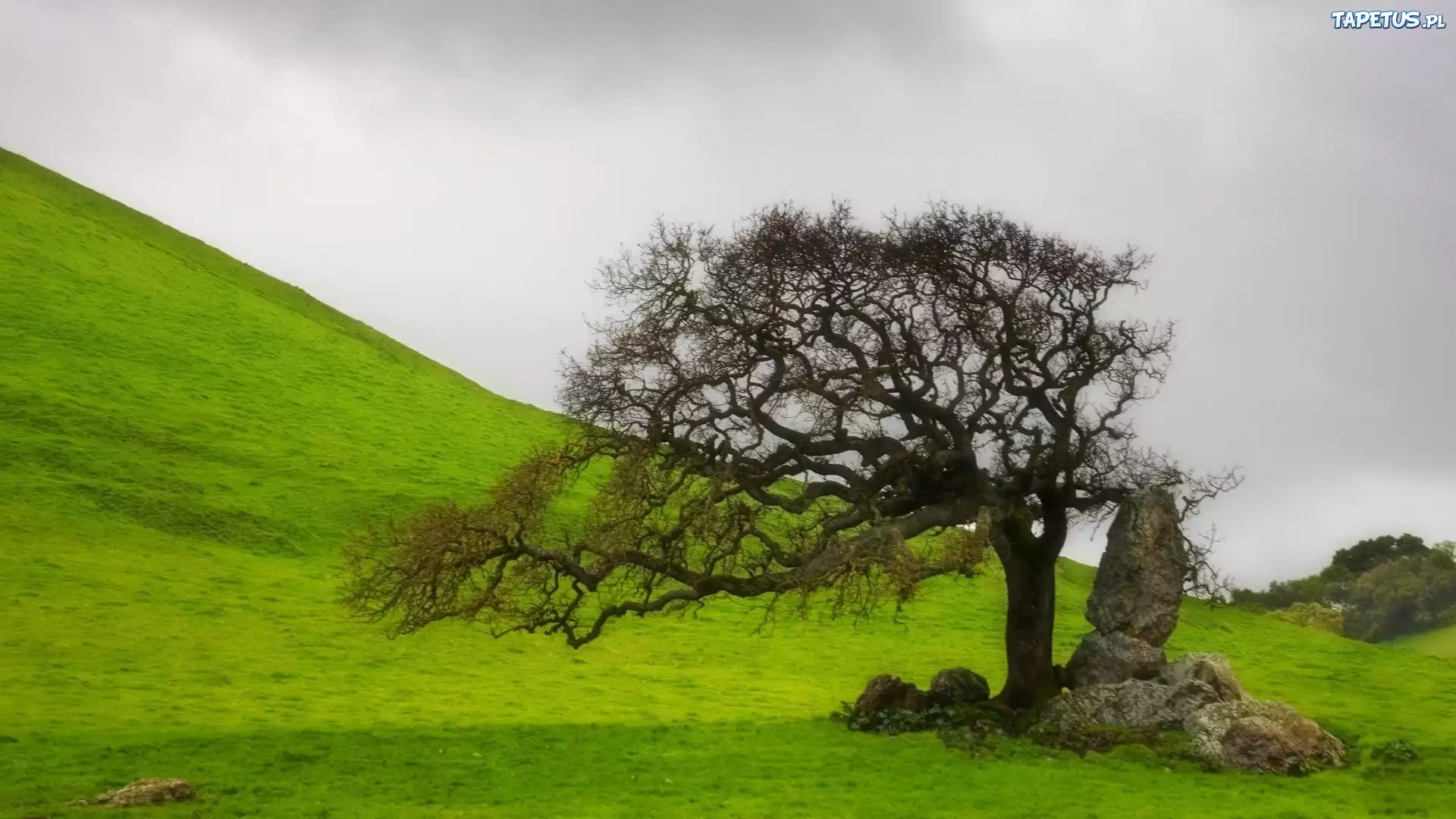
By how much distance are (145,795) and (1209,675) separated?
879 inches

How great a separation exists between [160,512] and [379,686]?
22.5 metres

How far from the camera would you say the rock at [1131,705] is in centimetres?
2898

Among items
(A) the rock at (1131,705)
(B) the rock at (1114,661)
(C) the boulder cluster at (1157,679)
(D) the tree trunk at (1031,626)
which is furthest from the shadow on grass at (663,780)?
(B) the rock at (1114,661)

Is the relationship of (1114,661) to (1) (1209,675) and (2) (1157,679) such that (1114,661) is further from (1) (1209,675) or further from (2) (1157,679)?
(1) (1209,675)

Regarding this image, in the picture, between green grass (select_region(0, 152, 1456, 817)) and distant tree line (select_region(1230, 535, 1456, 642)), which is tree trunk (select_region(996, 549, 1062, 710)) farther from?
distant tree line (select_region(1230, 535, 1456, 642))

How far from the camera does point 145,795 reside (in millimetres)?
23469

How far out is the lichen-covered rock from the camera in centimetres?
2670

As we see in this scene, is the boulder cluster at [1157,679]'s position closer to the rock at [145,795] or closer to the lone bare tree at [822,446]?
the lone bare tree at [822,446]

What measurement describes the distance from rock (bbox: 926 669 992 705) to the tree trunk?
73.6 inches

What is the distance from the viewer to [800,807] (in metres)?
24.6

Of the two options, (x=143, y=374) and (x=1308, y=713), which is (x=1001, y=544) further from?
(x=143, y=374)

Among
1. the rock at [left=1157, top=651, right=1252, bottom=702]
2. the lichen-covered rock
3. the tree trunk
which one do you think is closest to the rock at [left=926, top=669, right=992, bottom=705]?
the tree trunk

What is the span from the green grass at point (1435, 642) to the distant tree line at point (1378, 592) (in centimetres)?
85

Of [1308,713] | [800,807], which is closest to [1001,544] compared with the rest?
[800,807]
